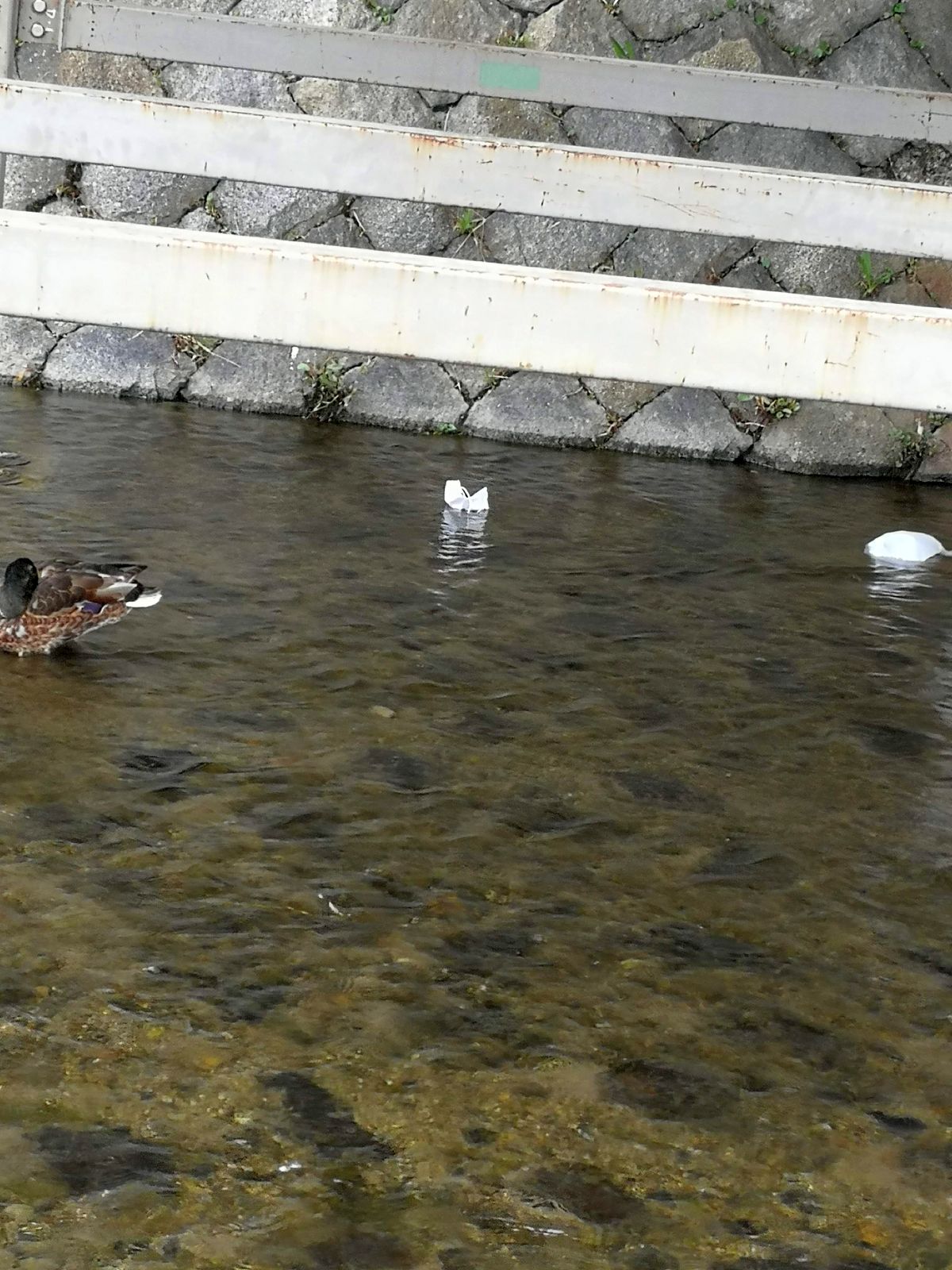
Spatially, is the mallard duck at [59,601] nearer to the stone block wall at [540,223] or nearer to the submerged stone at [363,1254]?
the submerged stone at [363,1254]

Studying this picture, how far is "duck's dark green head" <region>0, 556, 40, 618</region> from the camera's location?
4703 millimetres

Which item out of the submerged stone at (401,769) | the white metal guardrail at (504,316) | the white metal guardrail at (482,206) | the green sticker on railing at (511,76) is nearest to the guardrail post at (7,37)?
the white metal guardrail at (482,206)

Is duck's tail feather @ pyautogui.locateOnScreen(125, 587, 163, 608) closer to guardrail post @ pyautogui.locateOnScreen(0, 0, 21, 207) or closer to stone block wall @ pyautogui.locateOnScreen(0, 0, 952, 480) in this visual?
stone block wall @ pyautogui.locateOnScreen(0, 0, 952, 480)

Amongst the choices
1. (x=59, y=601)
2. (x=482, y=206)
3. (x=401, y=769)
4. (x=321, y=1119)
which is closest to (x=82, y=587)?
(x=59, y=601)

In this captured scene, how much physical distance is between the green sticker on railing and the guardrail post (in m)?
2.24

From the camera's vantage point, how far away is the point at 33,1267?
7.71 feet

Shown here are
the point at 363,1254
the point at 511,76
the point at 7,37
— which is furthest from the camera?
the point at 511,76

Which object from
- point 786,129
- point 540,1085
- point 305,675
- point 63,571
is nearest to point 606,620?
point 305,675

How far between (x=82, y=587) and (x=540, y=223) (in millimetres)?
5041

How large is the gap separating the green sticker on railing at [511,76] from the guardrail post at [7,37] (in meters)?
2.24

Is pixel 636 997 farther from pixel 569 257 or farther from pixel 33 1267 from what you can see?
pixel 569 257

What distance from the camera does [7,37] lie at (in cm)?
819

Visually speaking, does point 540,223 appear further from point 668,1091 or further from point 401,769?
point 668,1091

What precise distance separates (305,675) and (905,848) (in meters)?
1.69
